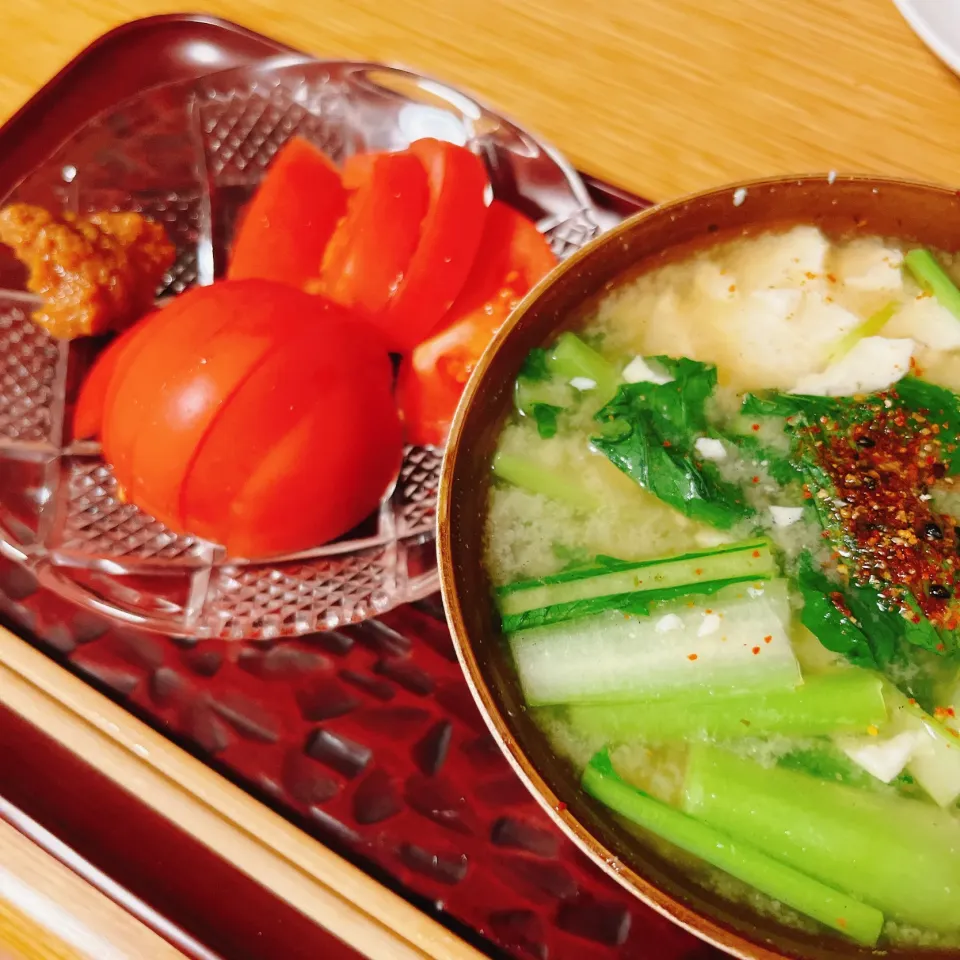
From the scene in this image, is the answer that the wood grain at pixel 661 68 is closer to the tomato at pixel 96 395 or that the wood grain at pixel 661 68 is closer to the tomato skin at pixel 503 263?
the tomato skin at pixel 503 263

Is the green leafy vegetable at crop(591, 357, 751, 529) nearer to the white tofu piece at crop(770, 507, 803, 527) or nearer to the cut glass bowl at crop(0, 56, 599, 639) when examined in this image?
the white tofu piece at crop(770, 507, 803, 527)

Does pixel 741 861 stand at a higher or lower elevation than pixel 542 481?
lower

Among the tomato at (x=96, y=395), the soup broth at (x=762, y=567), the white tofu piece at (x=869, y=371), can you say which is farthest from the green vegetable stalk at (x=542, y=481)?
the tomato at (x=96, y=395)

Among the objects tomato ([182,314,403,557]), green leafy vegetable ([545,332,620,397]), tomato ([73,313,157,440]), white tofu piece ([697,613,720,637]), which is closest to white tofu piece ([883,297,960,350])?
green leafy vegetable ([545,332,620,397])

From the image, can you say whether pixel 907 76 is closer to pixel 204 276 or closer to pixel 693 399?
pixel 693 399

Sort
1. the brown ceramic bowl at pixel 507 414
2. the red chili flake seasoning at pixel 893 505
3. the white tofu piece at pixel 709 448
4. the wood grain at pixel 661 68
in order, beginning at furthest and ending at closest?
the wood grain at pixel 661 68 → the white tofu piece at pixel 709 448 → the red chili flake seasoning at pixel 893 505 → the brown ceramic bowl at pixel 507 414

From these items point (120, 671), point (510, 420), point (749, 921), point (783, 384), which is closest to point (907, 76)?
point (783, 384)

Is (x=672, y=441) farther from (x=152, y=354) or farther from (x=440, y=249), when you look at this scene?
(x=152, y=354)

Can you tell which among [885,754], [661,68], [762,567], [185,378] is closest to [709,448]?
[762,567]
